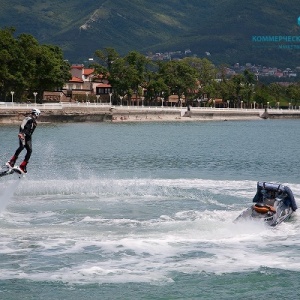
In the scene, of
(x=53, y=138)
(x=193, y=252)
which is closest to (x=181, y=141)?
(x=53, y=138)

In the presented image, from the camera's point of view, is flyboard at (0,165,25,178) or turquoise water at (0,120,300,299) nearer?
turquoise water at (0,120,300,299)

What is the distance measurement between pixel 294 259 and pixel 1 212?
14.0m

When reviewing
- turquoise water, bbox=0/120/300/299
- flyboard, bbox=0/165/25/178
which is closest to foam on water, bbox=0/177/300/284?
turquoise water, bbox=0/120/300/299

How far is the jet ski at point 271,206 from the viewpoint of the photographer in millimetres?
32750

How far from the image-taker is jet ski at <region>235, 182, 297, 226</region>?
3275cm

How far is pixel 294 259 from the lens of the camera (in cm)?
2817

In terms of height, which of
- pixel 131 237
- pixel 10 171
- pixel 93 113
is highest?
pixel 10 171

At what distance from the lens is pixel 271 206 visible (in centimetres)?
3359

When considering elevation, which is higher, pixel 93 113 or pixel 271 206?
pixel 271 206

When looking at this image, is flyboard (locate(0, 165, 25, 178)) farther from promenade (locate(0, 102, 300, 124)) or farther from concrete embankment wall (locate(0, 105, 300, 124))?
promenade (locate(0, 102, 300, 124))

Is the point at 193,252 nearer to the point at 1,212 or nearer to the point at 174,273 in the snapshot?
the point at 174,273

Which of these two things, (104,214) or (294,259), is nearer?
(294,259)

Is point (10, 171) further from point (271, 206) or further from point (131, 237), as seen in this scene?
point (271, 206)

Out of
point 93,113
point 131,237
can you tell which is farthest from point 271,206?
point 93,113
